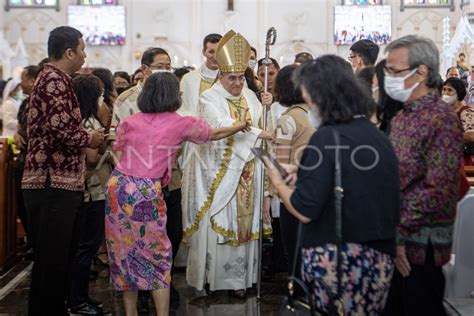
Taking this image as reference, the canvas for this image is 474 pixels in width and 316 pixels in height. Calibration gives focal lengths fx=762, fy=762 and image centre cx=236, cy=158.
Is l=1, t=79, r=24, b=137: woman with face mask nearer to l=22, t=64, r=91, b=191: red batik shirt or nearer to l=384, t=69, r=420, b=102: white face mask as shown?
l=22, t=64, r=91, b=191: red batik shirt

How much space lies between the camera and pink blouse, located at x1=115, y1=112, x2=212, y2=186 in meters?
4.39

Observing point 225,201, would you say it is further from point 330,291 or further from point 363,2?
point 363,2

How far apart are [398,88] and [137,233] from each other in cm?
183

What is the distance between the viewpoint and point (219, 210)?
5.53 metres

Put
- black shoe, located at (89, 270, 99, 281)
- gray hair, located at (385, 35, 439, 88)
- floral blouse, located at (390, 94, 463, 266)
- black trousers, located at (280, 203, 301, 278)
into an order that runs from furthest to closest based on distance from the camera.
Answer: black shoe, located at (89, 270, 99, 281) < black trousers, located at (280, 203, 301, 278) < gray hair, located at (385, 35, 439, 88) < floral blouse, located at (390, 94, 463, 266)

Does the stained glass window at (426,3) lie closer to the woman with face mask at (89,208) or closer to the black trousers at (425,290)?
the woman with face mask at (89,208)

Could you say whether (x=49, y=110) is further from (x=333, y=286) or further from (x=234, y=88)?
(x=333, y=286)

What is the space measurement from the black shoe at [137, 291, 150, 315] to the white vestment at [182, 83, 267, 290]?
47cm

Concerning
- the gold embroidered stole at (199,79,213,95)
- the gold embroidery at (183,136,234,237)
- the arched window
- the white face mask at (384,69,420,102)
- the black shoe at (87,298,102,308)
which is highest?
the arched window

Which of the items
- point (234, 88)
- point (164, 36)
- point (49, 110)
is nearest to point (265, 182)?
point (234, 88)

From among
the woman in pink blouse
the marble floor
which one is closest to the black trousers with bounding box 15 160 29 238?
the marble floor

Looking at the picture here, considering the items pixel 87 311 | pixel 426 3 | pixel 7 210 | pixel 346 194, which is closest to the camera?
pixel 346 194

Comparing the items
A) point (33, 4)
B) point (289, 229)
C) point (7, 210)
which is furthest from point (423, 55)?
point (33, 4)

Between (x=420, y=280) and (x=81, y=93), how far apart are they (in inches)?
A: 108
